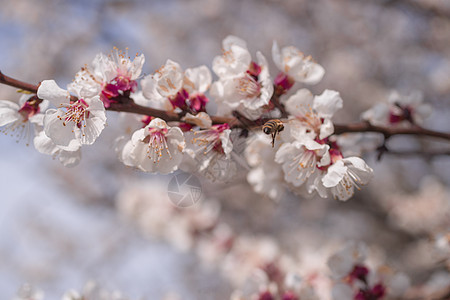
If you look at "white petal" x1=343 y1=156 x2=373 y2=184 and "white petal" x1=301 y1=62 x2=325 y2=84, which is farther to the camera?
"white petal" x1=301 y1=62 x2=325 y2=84

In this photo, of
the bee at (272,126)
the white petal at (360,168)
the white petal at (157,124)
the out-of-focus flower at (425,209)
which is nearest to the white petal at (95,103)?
the white petal at (157,124)

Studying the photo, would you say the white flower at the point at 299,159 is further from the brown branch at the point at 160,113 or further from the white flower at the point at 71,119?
the white flower at the point at 71,119

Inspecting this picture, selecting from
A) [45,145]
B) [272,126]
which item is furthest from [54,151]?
[272,126]

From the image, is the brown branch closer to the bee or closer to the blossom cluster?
the blossom cluster

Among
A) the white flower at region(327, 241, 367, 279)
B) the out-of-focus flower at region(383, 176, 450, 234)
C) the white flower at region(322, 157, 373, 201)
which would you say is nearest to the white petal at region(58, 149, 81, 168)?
the white flower at region(322, 157, 373, 201)

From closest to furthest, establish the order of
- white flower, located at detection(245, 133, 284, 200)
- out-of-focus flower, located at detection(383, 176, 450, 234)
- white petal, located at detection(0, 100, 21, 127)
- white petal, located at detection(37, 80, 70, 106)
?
white petal, located at detection(37, 80, 70, 106)
white petal, located at detection(0, 100, 21, 127)
white flower, located at detection(245, 133, 284, 200)
out-of-focus flower, located at detection(383, 176, 450, 234)

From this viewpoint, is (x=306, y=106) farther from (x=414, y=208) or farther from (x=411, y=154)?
(x=414, y=208)

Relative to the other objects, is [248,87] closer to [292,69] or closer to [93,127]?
[292,69]
